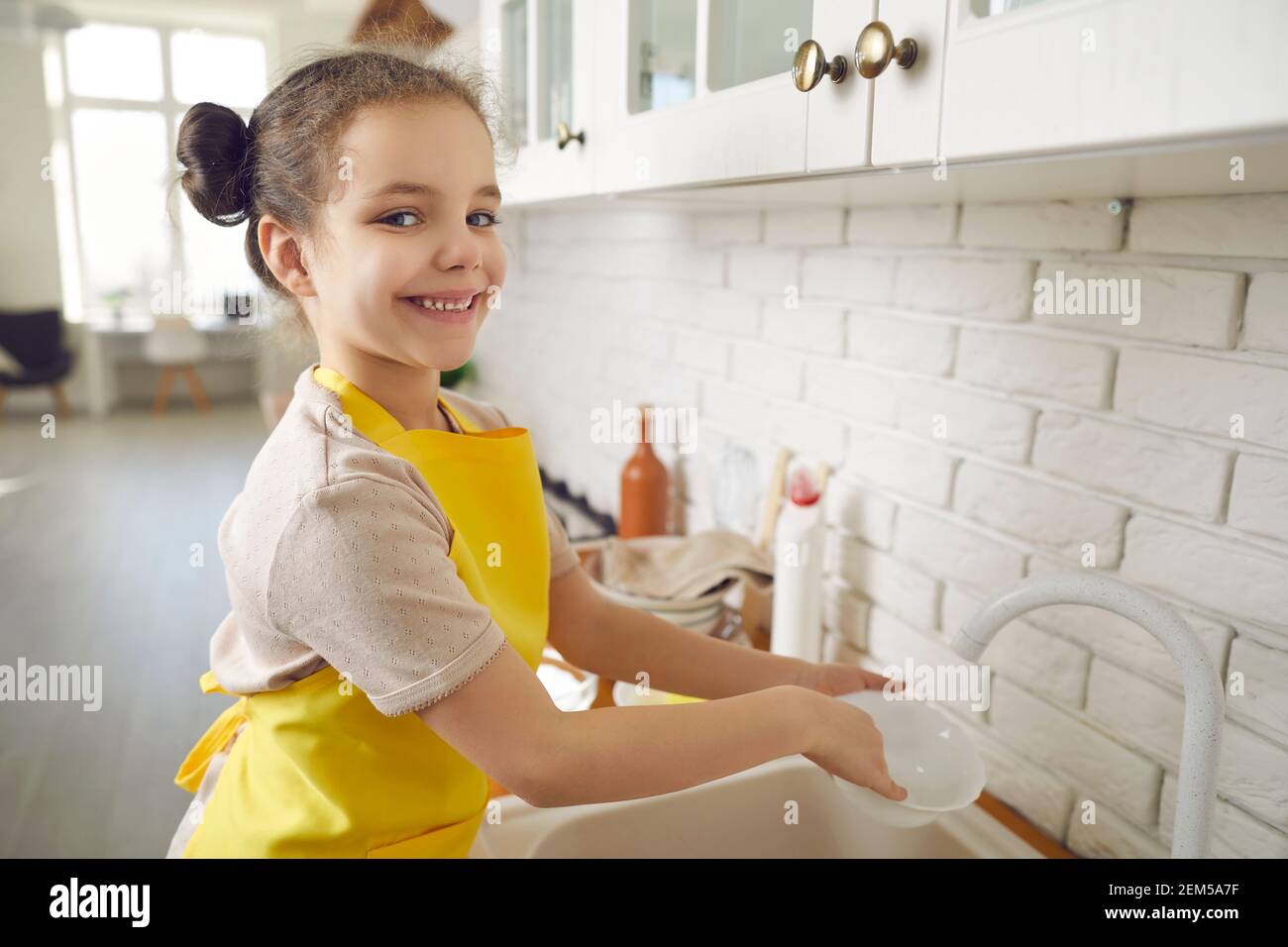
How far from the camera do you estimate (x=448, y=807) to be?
0.75 meters

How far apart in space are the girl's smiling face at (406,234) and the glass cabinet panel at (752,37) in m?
0.22

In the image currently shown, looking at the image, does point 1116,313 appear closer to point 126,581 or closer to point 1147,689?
point 1147,689

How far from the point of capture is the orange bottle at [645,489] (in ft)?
5.20

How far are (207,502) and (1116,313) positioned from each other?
4.32 m

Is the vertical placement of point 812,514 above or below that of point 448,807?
above

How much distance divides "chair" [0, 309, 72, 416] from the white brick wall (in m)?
6.56

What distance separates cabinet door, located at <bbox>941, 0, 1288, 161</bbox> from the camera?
0.37 meters

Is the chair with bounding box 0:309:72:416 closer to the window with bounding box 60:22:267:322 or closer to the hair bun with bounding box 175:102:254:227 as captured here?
the window with bounding box 60:22:267:322

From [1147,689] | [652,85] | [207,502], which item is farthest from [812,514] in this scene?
[207,502]

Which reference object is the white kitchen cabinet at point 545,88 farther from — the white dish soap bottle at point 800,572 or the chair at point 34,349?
the chair at point 34,349

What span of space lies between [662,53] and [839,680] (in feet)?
2.15

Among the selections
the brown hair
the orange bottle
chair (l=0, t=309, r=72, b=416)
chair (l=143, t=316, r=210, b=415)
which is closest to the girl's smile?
the brown hair

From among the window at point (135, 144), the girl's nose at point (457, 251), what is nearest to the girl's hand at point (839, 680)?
the girl's nose at point (457, 251)
